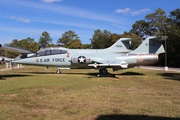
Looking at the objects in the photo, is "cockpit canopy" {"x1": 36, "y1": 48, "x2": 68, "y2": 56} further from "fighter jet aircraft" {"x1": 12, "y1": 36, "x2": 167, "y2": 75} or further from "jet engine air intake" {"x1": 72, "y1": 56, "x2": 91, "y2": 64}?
"jet engine air intake" {"x1": 72, "y1": 56, "x2": 91, "y2": 64}

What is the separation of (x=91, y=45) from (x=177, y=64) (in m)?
56.0

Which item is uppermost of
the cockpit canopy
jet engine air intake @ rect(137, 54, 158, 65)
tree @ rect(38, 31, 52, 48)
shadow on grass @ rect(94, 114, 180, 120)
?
tree @ rect(38, 31, 52, 48)

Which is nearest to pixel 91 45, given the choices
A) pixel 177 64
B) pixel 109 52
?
pixel 177 64

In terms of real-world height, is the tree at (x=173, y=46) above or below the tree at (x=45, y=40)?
below

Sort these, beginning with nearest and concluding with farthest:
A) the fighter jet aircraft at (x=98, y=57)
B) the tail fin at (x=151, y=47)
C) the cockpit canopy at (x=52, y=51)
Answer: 1. the fighter jet aircraft at (x=98, y=57)
2. the tail fin at (x=151, y=47)
3. the cockpit canopy at (x=52, y=51)

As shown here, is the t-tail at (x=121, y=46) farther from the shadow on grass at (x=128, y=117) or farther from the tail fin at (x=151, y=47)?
the shadow on grass at (x=128, y=117)

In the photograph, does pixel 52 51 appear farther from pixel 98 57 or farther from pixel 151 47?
pixel 151 47

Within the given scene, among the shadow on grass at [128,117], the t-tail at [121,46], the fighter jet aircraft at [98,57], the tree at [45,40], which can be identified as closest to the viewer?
the shadow on grass at [128,117]

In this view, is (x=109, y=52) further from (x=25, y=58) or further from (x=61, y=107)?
(x=61, y=107)

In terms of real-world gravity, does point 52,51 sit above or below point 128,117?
above

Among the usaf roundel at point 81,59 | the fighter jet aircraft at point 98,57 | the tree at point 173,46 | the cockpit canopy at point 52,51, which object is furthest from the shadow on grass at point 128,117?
the tree at point 173,46

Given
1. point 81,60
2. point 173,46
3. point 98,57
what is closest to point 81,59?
point 81,60

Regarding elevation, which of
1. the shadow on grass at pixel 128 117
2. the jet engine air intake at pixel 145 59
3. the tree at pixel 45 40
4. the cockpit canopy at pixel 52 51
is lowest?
the shadow on grass at pixel 128 117

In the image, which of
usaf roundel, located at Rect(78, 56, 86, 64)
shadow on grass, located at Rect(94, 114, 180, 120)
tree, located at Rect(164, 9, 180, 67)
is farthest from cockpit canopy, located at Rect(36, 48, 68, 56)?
tree, located at Rect(164, 9, 180, 67)
